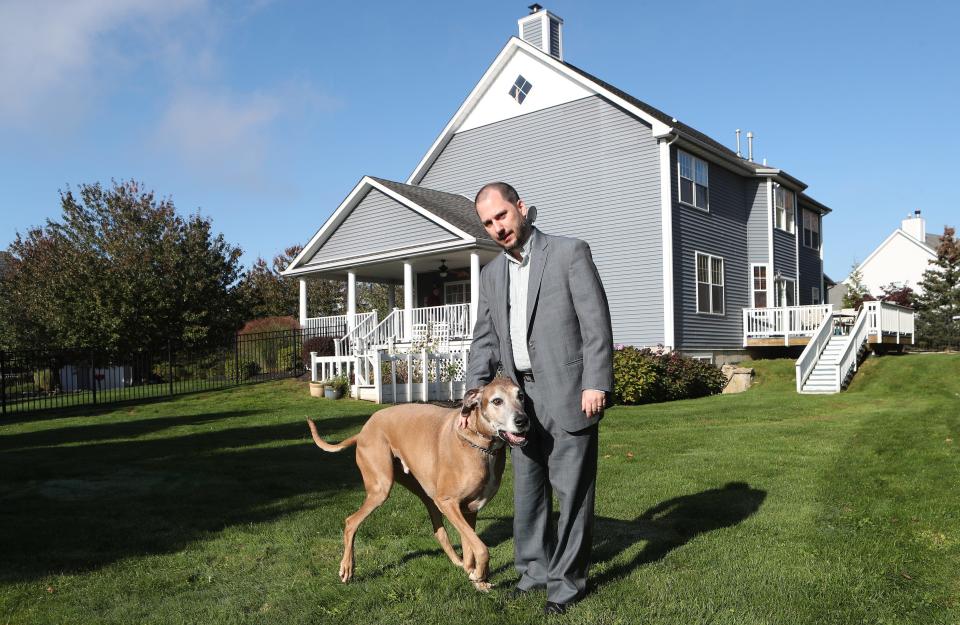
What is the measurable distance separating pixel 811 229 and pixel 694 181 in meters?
10.5

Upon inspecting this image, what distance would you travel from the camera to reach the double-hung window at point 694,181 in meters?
21.4

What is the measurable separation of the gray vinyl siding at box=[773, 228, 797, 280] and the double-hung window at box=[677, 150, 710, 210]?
436 cm

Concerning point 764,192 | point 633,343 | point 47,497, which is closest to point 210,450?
point 47,497

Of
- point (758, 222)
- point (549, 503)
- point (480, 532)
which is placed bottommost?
point (480, 532)

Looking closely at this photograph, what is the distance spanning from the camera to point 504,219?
411 cm

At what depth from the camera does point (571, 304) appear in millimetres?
4082

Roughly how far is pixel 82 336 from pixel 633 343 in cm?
2116

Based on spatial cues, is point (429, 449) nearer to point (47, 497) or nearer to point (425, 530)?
point (425, 530)

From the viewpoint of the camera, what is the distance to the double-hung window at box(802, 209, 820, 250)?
95.7 feet

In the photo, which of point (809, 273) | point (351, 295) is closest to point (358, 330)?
point (351, 295)

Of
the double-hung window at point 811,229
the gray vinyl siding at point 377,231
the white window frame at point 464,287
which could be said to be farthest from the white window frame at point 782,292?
the gray vinyl siding at point 377,231

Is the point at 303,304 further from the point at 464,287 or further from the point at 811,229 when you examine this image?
the point at 811,229

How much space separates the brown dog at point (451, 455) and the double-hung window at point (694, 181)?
59.3 feet

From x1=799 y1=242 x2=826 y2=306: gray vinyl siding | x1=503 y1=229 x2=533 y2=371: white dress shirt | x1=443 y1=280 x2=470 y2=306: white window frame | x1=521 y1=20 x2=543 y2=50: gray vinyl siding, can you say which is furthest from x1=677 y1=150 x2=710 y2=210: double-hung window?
x1=503 y1=229 x2=533 y2=371: white dress shirt
